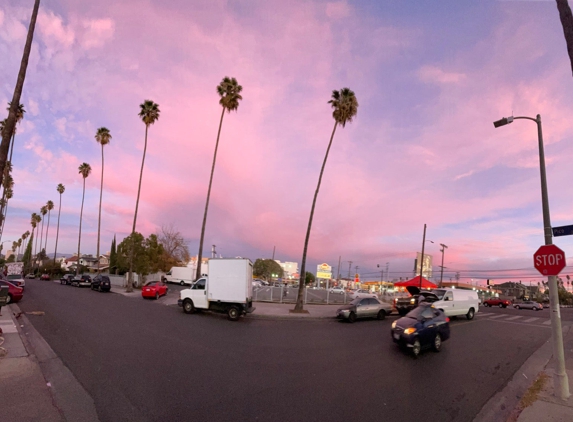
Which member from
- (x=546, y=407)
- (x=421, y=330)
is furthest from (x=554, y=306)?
(x=421, y=330)

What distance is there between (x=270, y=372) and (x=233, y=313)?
11443 mm

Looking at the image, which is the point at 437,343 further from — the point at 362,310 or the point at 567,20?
the point at 567,20

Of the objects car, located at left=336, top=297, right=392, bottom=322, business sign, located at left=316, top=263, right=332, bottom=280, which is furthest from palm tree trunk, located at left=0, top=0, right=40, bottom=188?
business sign, located at left=316, top=263, right=332, bottom=280

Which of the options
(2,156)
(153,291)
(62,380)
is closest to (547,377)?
(62,380)

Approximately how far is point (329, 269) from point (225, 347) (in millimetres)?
80725

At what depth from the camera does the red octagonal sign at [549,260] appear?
735cm

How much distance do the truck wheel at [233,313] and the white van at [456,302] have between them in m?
12.4

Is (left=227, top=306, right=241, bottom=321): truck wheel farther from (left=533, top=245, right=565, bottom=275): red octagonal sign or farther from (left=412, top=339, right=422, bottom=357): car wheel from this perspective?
(left=533, top=245, right=565, bottom=275): red octagonal sign

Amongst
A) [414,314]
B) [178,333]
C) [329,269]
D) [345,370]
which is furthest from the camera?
[329,269]

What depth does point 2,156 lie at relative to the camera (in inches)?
383

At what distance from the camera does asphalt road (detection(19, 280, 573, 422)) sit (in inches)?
242

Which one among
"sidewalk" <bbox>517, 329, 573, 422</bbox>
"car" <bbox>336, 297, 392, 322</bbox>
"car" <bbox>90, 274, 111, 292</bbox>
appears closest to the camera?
"sidewalk" <bbox>517, 329, 573, 422</bbox>

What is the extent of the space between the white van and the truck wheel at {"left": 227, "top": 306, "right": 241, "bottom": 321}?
1239 centimetres

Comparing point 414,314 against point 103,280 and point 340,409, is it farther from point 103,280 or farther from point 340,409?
point 103,280
